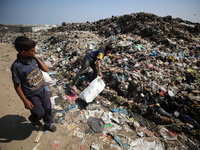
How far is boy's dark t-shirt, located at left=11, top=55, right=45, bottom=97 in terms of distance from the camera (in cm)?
134

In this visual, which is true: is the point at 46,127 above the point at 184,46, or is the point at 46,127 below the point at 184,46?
below

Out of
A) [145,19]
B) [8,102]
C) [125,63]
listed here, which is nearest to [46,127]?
[8,102]

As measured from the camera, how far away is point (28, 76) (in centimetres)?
145

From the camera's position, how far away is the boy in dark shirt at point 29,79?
1.32 meters

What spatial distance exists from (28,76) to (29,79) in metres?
0.05

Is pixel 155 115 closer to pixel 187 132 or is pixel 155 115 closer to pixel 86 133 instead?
pixel 187 132

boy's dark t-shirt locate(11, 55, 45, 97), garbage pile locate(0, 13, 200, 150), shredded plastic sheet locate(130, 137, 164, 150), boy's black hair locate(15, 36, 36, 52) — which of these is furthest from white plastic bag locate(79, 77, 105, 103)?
boy's black hair locate(15, 36, 36, 52)

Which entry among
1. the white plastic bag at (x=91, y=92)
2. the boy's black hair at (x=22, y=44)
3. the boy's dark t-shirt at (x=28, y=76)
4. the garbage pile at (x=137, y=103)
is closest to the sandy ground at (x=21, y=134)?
the garbage pile at (x=137, y=103)

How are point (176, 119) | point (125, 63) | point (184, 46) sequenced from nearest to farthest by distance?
point (176, 119) → point (125, 63) → point (184, 46)

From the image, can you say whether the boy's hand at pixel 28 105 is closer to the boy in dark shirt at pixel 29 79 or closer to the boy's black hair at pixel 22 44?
the boy in dark shirt at pixel 29 79

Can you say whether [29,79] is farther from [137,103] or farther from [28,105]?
[137,103]

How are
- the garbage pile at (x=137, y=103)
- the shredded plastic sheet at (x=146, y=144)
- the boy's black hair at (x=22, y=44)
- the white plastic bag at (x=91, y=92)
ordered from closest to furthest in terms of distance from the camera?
1. the boy's black hair at (x=22, y=44)
2. the shredded plastic sheet at (x=146, y=144)
3. the garbage pile at (x=137, y=103)
4. the white plastic bag at (x=91, y=92)

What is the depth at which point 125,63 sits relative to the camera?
13.0 ft

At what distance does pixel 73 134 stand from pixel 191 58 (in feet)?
18.8
